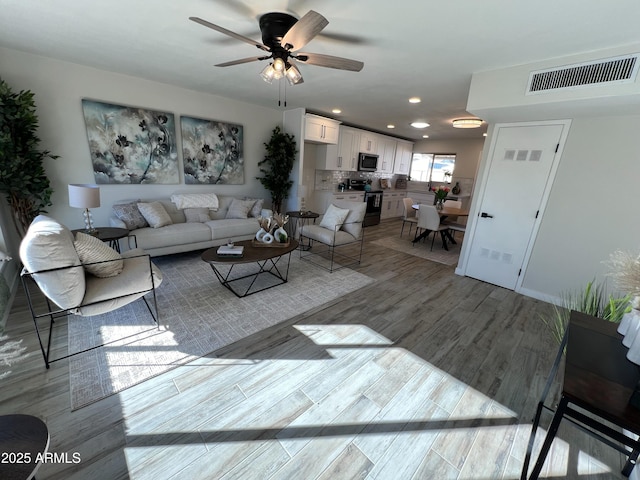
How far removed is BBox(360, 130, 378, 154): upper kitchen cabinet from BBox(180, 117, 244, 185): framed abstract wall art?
10.5 feet

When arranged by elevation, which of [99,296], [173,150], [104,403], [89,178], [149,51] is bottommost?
[104,403]

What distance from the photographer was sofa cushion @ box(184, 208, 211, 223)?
13.7 feet

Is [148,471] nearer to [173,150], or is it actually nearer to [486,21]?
[486,21]

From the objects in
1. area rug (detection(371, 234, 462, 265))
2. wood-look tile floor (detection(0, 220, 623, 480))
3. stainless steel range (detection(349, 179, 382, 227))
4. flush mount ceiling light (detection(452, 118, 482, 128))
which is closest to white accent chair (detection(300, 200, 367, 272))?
area rug (detection(371, 234, 462, 265))

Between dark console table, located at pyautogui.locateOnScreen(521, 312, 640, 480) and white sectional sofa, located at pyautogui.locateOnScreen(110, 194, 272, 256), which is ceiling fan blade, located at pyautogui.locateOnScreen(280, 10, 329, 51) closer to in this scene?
dark console table, located at pyautogui.locateOnScreen(521, 312, 640, 480)

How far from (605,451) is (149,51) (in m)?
4.84

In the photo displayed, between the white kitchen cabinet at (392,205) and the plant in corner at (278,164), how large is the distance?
336 cm

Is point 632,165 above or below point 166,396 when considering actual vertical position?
above

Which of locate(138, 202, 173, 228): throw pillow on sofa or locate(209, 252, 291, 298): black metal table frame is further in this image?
locate(138, 202, 173, 228): throw pillow on sofa

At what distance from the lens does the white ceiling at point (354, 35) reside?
5.81 ft

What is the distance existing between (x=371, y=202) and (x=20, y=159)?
6.26 meters

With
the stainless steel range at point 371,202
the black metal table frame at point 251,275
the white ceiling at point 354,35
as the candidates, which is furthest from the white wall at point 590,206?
the stainless steel range at point 371,202

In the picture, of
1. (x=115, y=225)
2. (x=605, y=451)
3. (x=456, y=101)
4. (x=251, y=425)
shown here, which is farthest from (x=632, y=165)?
(x=115, y=225)

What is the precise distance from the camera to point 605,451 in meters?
1.48
